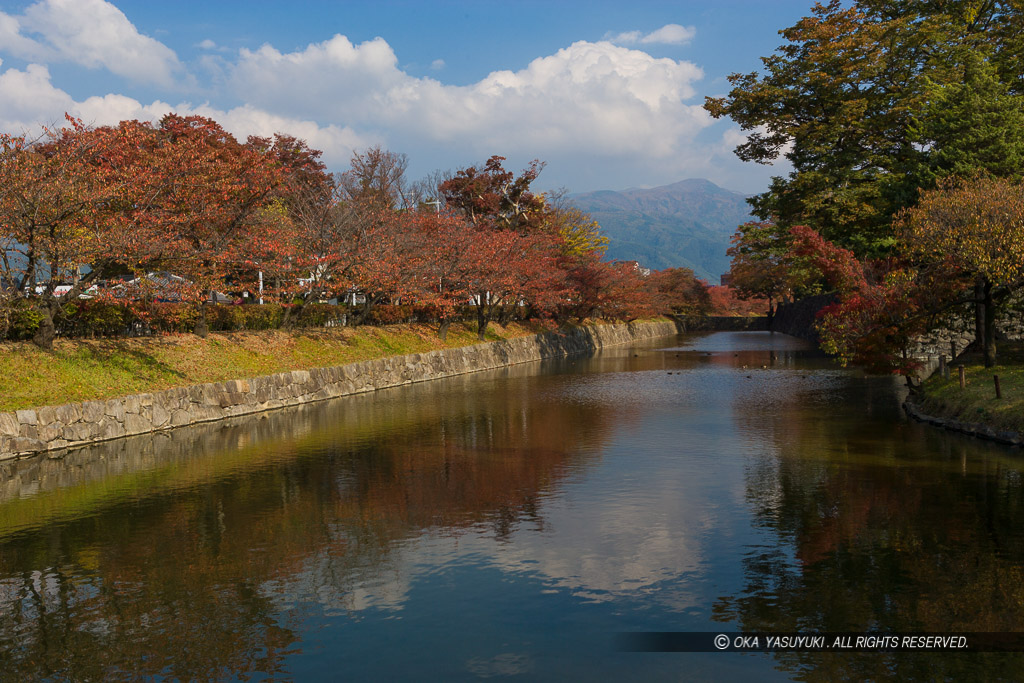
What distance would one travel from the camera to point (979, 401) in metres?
21.9

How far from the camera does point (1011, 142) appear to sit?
3173 centimetres

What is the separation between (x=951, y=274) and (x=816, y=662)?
2210 cm

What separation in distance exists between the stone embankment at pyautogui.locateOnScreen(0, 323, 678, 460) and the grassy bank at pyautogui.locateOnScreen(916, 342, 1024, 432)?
2389cm

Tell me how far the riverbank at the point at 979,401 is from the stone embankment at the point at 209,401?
23.5 metres

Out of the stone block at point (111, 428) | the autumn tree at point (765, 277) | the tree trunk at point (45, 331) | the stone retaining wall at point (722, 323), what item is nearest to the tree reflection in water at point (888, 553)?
the stone block at point (111, 428)

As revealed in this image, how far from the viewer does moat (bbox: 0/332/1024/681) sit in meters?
8.16

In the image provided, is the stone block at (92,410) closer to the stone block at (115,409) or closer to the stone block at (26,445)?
the stone block at (115,409)

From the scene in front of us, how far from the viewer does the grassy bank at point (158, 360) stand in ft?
72.8

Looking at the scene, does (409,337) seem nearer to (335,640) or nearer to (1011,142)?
(1011,142)

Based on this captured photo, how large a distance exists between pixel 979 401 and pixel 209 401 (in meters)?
25.0

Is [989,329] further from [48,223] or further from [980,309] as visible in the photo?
[48,223]

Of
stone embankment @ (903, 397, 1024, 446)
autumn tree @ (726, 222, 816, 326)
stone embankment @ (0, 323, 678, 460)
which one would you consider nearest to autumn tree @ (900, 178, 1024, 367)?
stone embankment @ (903, 397, 1024, 446)

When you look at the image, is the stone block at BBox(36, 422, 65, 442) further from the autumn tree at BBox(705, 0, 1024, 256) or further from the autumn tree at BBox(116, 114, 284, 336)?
the autumn tree at BBox(705, 0, 1024, 256)

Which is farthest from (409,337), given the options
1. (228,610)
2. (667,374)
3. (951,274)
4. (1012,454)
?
(228,610)
